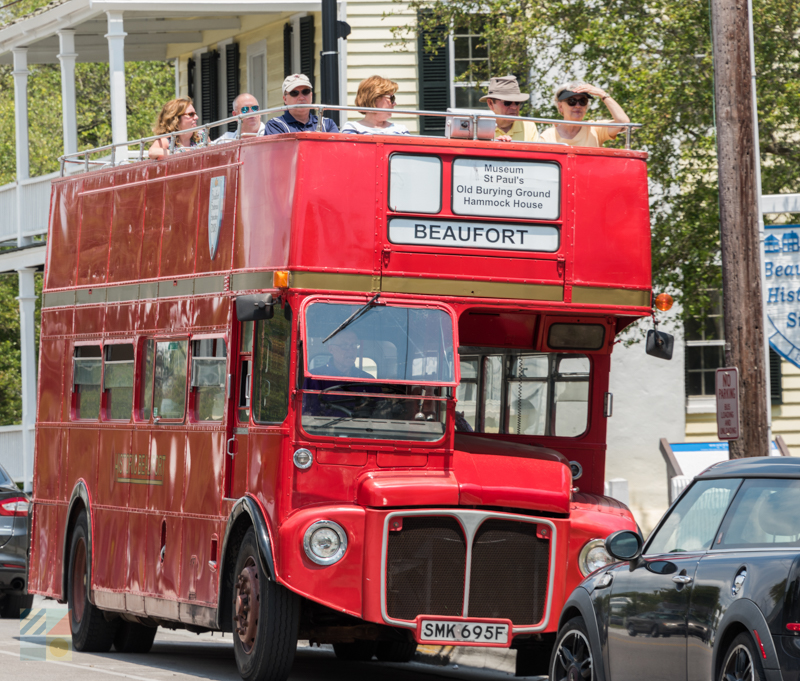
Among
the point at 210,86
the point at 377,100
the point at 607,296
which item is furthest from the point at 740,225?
the point at 210,86

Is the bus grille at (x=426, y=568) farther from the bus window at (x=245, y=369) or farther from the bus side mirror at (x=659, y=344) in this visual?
the bus side mirror at (x=659, y=344)

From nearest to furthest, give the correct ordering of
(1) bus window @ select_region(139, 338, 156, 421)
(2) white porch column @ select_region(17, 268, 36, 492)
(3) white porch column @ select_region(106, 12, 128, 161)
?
1. (1) bus window @ select_region(139, 338, 156, 421)
2. (3) white porch column @ select_region(106, 12, 128, 161)
3. (2) white porch column @ select_region(17, 268, 36, 492)

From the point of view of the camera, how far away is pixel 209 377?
11969 millimetres

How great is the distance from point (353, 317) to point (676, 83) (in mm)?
8114

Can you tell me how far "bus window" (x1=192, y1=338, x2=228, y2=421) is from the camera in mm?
11727

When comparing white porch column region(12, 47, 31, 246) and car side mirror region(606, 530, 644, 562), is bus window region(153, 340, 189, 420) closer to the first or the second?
car side mirror region(606, 530, 644, 562)

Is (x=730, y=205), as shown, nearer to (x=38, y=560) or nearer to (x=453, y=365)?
(x=453, y=365)

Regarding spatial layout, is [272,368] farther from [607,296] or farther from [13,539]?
[13,539]

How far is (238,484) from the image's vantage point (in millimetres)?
11266

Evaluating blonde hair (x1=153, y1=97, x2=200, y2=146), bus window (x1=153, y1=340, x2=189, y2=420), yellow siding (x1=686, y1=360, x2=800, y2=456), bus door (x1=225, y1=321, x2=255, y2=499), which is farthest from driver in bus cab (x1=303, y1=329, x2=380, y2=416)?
yellow siding (x1=686, y1=360, x2=800, y2=456)

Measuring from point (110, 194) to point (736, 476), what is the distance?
8.33m

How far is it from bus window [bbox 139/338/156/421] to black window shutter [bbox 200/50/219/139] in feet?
49.4

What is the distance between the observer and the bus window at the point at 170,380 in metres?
12.5

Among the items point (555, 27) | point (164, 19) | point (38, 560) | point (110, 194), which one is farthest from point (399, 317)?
point (164, 19)
